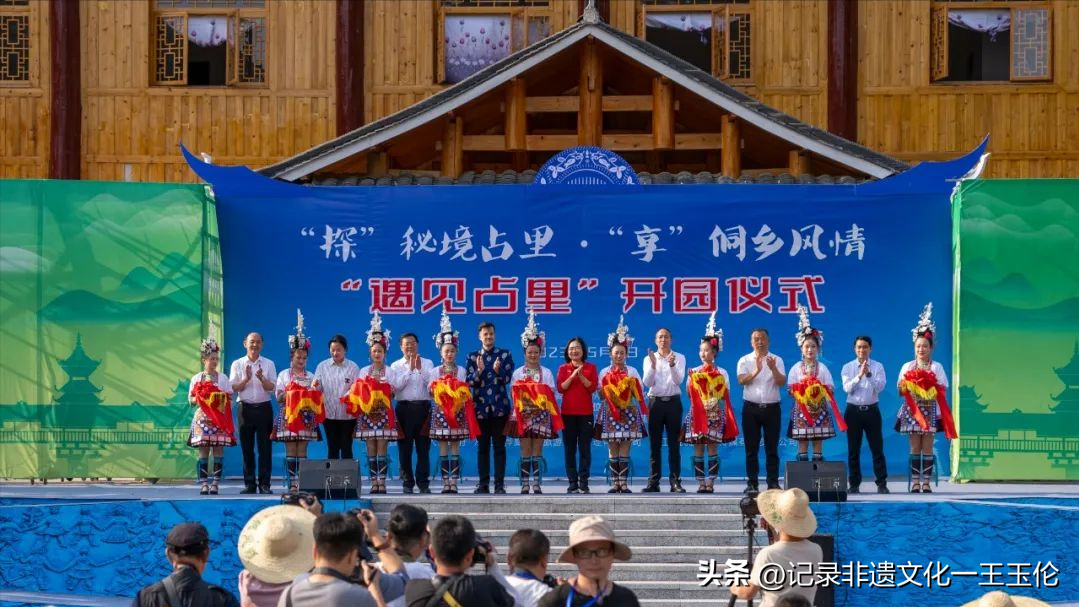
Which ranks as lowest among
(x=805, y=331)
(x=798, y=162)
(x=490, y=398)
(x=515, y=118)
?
(x=490, y=398)

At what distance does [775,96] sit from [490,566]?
11420mm

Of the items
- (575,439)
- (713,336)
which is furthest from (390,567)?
(713,336)

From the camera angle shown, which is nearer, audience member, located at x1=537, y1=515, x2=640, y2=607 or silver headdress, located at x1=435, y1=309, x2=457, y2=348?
audience member, located at x1=537, y1=515, x2=640, y2=607

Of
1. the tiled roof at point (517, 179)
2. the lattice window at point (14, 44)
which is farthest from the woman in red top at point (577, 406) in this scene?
the lattice window at point (14, 44)

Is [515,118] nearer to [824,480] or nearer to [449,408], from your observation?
[449,408]

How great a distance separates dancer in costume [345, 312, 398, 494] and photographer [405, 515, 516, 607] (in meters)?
5.96

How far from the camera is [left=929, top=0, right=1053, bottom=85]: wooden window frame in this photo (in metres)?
15.7

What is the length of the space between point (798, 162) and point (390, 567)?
27.0 ft

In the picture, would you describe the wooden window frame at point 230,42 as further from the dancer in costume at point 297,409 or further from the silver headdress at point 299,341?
the dancer in costume at point 297,409

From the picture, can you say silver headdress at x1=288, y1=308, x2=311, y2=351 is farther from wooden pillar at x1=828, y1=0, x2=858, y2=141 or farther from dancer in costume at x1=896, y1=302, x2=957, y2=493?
wooden pillar at x1=828, y1=0, x2=858, y2=141

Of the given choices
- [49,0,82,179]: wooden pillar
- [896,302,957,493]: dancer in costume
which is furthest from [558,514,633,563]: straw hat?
[49,0,82,179]: wooden pillar

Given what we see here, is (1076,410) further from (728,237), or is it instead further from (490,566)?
(490,566)

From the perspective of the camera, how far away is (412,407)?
10914 mm

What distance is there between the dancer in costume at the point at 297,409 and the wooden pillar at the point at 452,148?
8.03 ft
